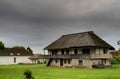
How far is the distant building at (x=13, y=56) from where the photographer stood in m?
87.1

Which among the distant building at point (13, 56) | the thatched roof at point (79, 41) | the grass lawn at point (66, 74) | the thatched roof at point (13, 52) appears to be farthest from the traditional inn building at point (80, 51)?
the thatched roof at point (13, 52)

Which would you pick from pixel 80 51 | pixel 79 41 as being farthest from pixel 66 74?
pixel 79 41

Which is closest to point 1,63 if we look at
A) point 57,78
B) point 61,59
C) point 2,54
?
point 2,54

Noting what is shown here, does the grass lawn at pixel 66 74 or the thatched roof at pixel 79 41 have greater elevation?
the thatched roof at pixel 79 41

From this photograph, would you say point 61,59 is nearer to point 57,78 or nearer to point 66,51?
point 66,51

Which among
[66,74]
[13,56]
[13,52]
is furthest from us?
[13,52]

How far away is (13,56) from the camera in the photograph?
88.8 metres

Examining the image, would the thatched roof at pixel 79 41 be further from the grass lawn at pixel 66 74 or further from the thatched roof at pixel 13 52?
the thatched roof at pixel 13 52

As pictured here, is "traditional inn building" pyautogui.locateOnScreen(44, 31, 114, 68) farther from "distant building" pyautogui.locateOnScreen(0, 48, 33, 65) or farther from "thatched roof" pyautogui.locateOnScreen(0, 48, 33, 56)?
"thatched roof" pyautogui.locateOnScreen(0, 48, 33, 56)

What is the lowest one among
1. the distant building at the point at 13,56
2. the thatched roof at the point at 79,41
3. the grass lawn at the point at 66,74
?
the grass lawn at the point at 66,74

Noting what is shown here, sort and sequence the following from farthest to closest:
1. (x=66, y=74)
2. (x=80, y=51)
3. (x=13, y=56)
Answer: (x=13, y=56) < (x=80, y=51) < (x=66, y=74)

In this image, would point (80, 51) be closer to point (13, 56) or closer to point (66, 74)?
point (66, 74)

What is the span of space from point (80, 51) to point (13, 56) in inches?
1394

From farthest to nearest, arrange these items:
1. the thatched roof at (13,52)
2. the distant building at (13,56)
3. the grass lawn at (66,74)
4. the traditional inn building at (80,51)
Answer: the thatched roof at (13,52) → the distant building at (13,56) → the traditional inn building at (80,51) → the grass lawn at (66,74)
